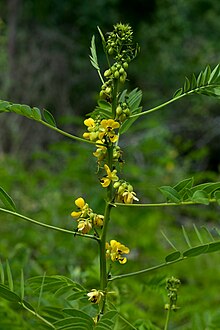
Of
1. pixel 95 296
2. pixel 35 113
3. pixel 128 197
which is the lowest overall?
pixel 95 296

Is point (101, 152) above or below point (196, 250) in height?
above

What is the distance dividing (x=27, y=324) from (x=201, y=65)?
6218mm

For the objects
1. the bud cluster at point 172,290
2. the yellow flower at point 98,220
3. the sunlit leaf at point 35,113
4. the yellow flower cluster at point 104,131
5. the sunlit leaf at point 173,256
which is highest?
the sunlit leaf at point 35,113

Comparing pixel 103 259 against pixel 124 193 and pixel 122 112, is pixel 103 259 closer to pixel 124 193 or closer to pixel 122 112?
pixel 124 193

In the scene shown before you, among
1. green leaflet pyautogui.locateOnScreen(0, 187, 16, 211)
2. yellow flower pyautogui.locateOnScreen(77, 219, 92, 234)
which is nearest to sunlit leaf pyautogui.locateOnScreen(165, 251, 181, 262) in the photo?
yellow flower pyautogui.locateOnScreen(77, 219, 92, 234)

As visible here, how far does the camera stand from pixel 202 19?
7.19 m

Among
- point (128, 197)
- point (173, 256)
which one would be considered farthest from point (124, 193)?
point (173, 256)

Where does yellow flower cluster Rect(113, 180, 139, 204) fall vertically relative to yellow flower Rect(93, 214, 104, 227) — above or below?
above

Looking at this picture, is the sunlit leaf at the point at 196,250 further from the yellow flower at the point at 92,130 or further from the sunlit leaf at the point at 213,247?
the yellow flower at the point at 92,130

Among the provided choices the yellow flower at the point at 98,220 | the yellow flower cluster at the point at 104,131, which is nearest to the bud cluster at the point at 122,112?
the yellow flower cluster at the point at 104,131

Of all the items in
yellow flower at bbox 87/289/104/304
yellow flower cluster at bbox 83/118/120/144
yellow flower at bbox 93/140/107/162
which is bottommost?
yellow flower at bbox 87/289/104/304

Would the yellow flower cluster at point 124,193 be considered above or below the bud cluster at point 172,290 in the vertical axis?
above

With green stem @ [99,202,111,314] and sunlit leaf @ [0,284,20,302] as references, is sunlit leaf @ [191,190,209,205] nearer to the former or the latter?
green stem @ [99,202,111,314]

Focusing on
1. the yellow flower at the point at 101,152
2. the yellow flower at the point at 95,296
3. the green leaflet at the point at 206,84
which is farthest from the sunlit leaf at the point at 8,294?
the green leaflet at the point at 206,84
